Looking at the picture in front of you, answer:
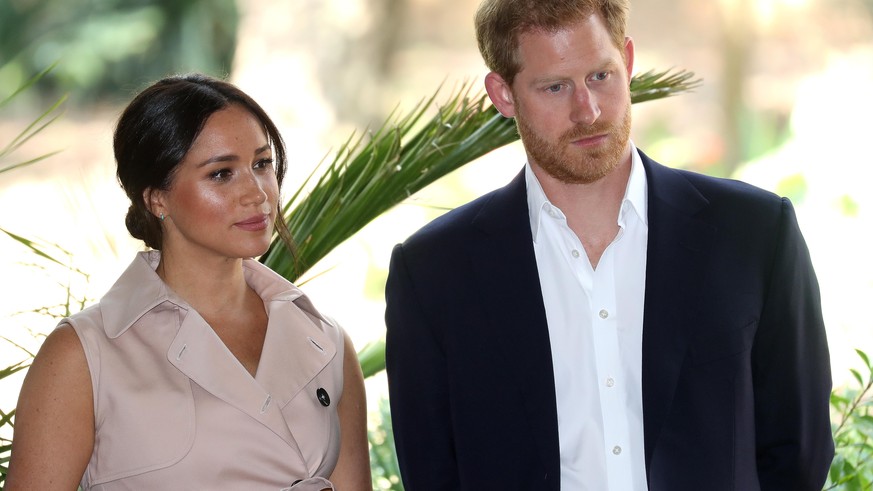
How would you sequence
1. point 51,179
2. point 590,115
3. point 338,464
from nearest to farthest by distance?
point 590,115 < point 338,464 < point 51,179

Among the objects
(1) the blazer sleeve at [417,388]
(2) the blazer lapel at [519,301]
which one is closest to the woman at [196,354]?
(1) the blazer sleeve at [417,388]

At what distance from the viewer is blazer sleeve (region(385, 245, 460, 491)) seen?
6.12 feet

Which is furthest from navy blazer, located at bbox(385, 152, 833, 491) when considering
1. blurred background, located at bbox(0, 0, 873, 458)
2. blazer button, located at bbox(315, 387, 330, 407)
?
blurred background, located at bbox(0, 0, 873, 458)

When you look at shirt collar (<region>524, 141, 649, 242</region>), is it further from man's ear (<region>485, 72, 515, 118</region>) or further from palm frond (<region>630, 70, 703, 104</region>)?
palm frond (<region>630, 70, 703, 104</region>)

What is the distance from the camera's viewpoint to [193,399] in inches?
71.3

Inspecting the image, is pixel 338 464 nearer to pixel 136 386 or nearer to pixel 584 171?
pixel 136 386

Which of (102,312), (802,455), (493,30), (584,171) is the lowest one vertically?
(802,455)

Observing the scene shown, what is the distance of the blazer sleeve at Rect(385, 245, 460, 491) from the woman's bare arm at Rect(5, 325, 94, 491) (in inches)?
20.3

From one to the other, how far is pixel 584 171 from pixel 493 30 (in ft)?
1.08

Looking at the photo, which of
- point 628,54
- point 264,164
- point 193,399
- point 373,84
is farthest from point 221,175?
point 373,84

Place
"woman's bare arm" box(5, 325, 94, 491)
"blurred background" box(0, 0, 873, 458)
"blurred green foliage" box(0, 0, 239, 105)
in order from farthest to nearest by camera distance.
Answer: "blurred green foliage" box(0, 0, 239, 105) < "blurred background" box(0, 0, 873, 458) < "woman's bare arm" box(5, 325, 94, 491)

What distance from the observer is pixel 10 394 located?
26.4 ft

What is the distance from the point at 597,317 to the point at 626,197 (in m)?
0.22

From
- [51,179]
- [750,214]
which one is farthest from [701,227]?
[51,179]
